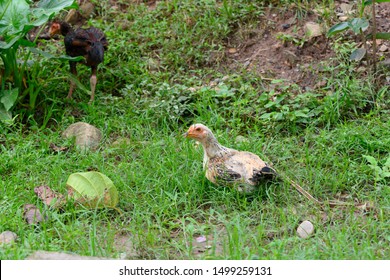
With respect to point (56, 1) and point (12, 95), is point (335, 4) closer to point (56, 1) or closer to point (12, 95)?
point (56, 1)

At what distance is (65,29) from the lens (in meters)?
7.28

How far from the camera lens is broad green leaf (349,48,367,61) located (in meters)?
6.63

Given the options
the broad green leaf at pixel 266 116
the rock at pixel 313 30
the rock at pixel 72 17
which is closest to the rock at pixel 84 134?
the broad green leaf at pixel 266 116

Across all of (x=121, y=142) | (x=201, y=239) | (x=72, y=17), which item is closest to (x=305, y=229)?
(x=201, y=239)

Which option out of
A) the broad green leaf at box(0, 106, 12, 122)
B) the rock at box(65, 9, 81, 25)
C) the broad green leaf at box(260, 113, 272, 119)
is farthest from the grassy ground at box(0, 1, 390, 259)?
the rock at box(65, 9, 81, 25)

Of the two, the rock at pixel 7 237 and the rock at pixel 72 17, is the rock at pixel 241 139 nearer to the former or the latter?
the rock at pixel 7 237

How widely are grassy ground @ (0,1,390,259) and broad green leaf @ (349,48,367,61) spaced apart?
194 millimetres

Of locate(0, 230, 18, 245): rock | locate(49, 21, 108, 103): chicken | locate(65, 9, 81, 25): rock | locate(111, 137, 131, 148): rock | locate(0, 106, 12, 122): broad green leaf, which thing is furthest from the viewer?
locate(65, 9, 81, 25): rock

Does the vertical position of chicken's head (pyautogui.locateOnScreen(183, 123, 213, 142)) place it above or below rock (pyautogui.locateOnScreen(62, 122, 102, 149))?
above

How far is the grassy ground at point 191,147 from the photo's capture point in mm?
4711

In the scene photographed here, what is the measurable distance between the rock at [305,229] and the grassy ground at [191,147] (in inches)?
2.4

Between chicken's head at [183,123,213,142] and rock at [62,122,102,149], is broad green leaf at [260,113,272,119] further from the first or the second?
rock at [62,122,102,149]

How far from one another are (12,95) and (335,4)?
3.59m
